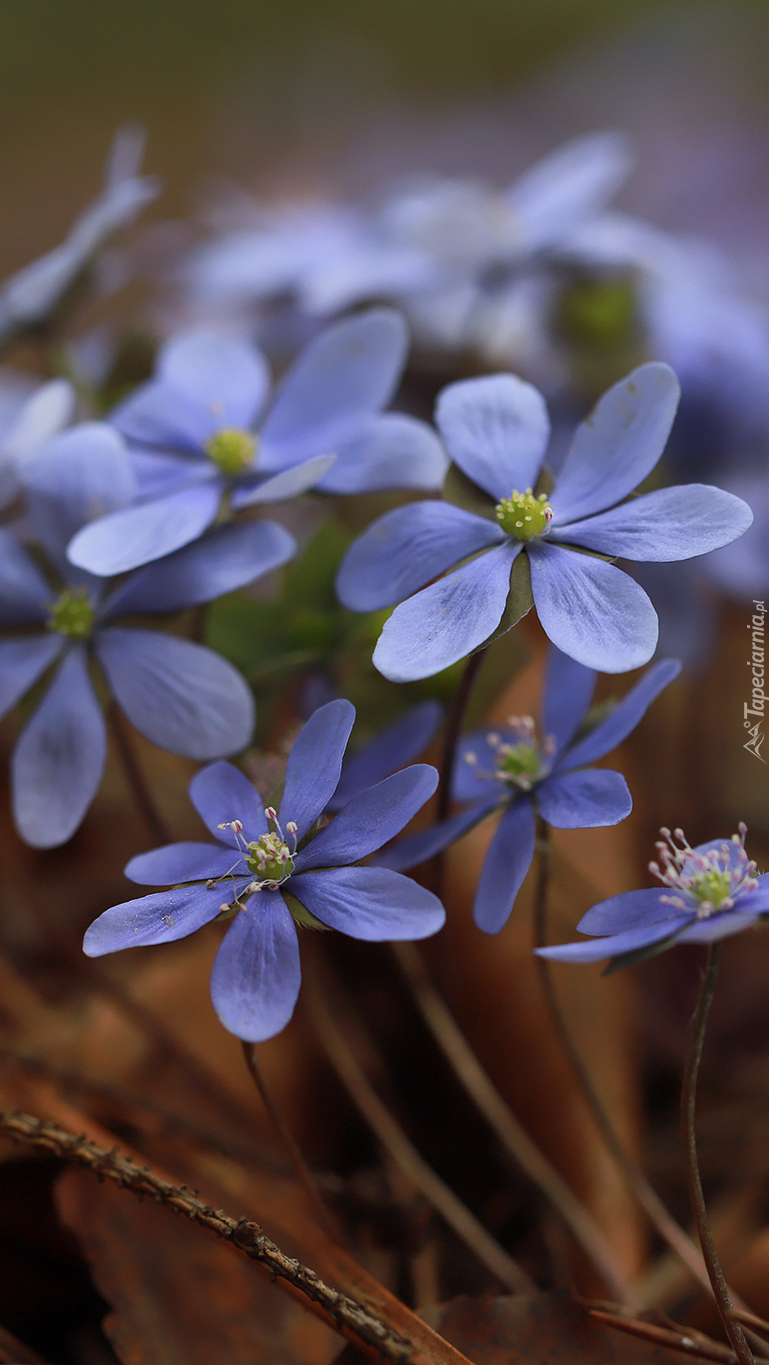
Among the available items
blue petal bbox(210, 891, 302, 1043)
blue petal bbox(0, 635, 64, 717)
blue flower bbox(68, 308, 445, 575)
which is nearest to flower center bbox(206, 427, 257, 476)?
blue flower bbox(68, 308, 445, 575)

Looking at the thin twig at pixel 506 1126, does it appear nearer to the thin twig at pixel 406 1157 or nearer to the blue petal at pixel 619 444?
the thin twig at pixel 406 1157

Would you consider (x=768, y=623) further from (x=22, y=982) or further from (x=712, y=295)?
(x=22, y=982)

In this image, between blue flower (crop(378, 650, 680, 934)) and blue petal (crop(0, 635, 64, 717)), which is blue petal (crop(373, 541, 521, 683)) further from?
blue petal (crop(0, 635, 64, 717))

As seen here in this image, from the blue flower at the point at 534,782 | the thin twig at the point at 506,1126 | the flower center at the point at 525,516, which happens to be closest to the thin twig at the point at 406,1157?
the thin twig at the point at 506,1126

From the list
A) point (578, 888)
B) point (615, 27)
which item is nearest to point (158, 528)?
point (578, 888)

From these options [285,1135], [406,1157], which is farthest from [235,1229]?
[406,1157]

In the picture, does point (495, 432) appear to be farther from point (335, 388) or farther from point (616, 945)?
point (616, 945)
